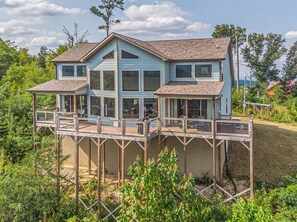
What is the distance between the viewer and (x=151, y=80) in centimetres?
1917

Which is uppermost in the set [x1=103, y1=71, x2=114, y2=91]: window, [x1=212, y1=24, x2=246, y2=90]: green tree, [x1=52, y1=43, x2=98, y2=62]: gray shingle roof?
[x1=212, y1=24, x2=246, y2=90]: green tree

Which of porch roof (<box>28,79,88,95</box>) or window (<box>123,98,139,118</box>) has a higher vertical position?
porch roof (<box>28,79,88,95</box>)

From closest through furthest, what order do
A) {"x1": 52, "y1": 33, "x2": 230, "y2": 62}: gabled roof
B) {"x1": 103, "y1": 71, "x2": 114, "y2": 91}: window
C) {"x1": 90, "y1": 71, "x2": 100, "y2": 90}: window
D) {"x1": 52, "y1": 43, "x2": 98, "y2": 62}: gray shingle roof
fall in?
{"x1": 52, "y1": 33, "x2": 230, "y2": 62}: gabled roof → {"x1": 103, "y1": 71, "x2": 114, "y2": 91}: window → {"x1": 90, "y1": 71, "x2": 100, "y2": 90}: window → {"x1": 52, "y1": 43, "x2": 98, "y2": 62}: gray shingle roof

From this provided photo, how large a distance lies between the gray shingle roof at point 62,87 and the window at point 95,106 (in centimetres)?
117

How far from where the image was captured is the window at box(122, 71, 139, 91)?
760 inches

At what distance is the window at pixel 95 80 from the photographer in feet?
66.6

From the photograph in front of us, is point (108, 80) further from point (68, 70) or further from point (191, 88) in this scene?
point (191, 88)

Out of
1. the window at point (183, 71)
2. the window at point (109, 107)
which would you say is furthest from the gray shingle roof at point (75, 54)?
the window at point (183, 71)

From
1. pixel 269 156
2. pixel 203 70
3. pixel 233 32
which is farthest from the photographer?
pixel 233 32

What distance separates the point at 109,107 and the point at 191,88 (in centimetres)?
580

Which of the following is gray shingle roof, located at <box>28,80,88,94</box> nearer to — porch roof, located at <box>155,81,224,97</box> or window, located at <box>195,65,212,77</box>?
porch roof, located at <box>155,81,224,97</box>

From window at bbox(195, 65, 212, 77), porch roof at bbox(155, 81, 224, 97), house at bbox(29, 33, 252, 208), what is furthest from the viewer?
window at bbox(195, 65, 212, 77)

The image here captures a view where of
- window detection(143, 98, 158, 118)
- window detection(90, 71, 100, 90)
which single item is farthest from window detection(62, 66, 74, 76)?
window detection(143, 98, 158, 118)

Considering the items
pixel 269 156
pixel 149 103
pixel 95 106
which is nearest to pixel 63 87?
pixel 95 106
